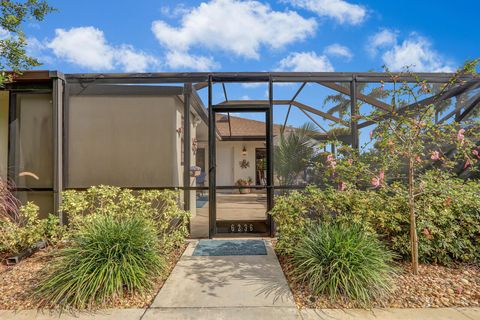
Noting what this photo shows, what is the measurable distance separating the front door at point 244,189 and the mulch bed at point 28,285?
1.30 meters

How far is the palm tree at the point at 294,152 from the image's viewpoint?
195 inches

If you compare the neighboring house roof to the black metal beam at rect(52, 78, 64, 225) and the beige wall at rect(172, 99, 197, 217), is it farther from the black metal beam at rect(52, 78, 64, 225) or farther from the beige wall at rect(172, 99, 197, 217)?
the black metal beam at rect(52, 78, 64, 225)

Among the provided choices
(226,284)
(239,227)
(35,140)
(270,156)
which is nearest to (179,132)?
(270,156)

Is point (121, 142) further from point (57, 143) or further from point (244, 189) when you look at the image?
point (244, 189)

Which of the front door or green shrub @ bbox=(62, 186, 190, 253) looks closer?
green shrub @ bbox=(62, 186, 190, 253)

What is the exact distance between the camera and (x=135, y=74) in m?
4.89

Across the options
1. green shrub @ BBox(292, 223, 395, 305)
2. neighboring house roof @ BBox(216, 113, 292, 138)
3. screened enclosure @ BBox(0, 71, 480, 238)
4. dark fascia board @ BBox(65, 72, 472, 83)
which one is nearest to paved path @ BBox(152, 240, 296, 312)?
green shrub @ BBox(292, 223, 395, 305)

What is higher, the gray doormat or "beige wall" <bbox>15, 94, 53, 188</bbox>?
"beige wall" <bbox>15, 94, 53, 188</bbox>

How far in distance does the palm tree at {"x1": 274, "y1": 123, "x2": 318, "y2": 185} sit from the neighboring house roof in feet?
0.75

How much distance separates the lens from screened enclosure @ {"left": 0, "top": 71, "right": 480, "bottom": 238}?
485 centimetres

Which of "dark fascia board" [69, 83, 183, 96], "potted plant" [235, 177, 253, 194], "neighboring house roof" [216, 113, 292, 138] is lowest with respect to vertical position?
"potted plant" [235, 177, 253, 194]

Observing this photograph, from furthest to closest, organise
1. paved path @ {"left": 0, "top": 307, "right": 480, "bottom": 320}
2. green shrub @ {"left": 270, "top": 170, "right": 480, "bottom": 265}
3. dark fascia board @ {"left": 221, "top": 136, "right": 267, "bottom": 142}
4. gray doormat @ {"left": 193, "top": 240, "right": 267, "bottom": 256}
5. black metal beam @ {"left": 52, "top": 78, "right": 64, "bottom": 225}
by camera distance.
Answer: dark fascia board @ {"left": 221, "top": 136, "right": 267, "bottom": 142}
black metal beam @ {"left": 52, "top": 78, "right": 64, "bottom": 225}
gray doormat @ {"left": 193, "top": 240, "right": 267, "bottom": 256}
green shrub @ {"left": 270, "top": 170, "right": 480, "bottom": 265}
paved path @ {"left": 0, "top": 307, "right": 480, "bottom": 320}

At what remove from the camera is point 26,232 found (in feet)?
12.6

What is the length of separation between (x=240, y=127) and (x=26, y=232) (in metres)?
4.14
